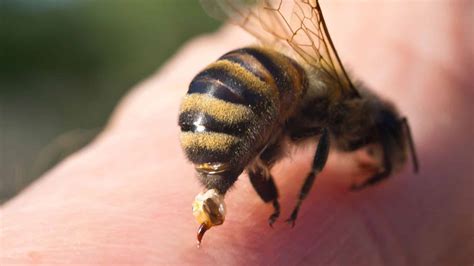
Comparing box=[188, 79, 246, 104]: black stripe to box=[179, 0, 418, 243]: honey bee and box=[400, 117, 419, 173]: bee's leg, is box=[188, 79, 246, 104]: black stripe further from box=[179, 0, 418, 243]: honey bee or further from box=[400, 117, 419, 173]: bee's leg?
box=[400, 117, 419, 173]: bee's leg

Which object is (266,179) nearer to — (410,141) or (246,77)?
(246,77)

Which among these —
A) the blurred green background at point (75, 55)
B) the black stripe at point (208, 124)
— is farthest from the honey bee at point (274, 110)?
the blurred green background at point (75, 55)

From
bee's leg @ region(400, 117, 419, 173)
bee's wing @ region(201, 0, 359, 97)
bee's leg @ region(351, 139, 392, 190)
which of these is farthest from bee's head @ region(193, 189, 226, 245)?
bee's leg @ region(400, 117, 419, 173)

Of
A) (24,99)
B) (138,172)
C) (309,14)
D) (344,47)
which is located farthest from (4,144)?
(309,14)

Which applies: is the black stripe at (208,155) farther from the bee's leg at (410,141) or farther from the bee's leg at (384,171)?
the bee's leg at (410,141)

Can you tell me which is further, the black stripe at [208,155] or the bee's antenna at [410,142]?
the bee's antenna at [410,142]

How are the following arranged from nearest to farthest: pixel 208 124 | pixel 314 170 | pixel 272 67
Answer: pixel 208 124
pixel 272 67
pixel 314 170

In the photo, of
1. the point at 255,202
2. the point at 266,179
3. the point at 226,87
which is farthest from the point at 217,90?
the point at 255,202
